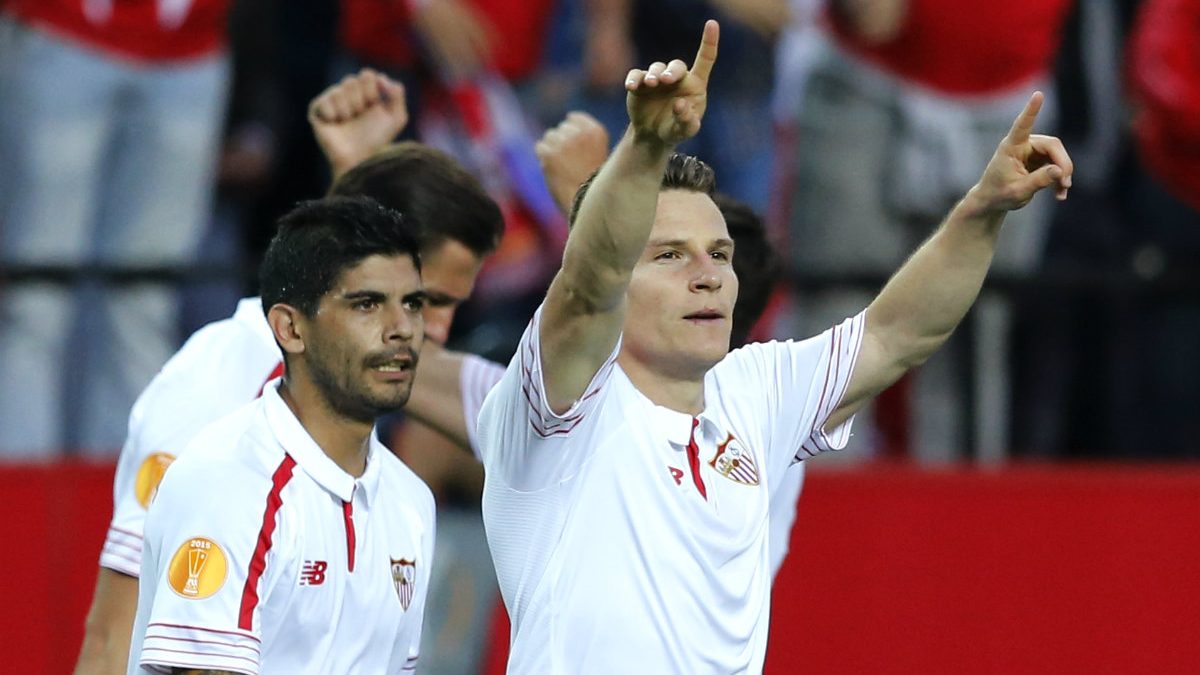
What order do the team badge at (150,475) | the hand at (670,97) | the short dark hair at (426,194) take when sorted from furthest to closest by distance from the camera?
the short dark hair at (426,194), the team badge at (150,475), the hand at (670,97)

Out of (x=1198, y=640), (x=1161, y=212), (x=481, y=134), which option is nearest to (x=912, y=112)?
(x=1161, y=212)

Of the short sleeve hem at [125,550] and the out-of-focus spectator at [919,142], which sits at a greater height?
the out-of-focus spectator at [919,142]

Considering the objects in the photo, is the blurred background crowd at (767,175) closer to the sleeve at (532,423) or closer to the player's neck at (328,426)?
the player's neck at (328,426)

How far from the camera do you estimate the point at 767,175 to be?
7.07 metres

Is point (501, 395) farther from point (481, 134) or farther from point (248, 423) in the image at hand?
point (481, 134)

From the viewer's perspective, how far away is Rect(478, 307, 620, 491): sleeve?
3.70 meters

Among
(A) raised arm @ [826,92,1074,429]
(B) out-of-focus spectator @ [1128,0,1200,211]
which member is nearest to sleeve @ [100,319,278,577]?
(A) raised arm @ [826,92,1074,429]

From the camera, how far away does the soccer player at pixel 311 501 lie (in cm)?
374

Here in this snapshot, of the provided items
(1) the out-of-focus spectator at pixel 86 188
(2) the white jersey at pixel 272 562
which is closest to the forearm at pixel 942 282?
(2) the white jersey at pixel 272 562

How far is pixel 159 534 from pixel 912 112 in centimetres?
377

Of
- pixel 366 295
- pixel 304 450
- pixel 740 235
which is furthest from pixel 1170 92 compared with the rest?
pixel 304 450

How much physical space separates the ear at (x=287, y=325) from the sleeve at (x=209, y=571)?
35 centimetres

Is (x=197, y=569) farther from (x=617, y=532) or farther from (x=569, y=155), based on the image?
(x=569, y=155)

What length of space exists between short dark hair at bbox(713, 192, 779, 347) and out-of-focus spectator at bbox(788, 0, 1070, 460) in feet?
6.37
